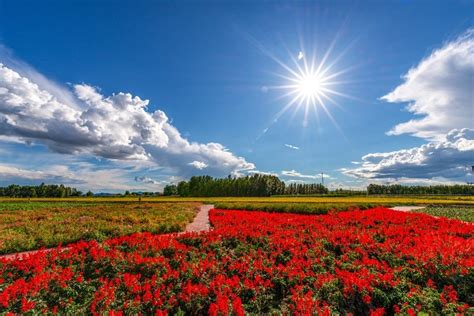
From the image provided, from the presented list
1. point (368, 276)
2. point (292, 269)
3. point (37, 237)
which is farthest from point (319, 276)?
point (37, 237)

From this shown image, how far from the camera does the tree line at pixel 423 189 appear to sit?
12446 cm

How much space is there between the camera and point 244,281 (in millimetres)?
6266

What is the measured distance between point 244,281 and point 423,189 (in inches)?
6719

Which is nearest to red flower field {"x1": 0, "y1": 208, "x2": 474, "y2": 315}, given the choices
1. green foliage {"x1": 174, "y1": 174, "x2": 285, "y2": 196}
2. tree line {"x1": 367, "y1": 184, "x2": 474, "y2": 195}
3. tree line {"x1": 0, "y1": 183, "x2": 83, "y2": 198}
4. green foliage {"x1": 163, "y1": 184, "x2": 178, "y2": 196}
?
green foliage {"x1": 174, "y1": 174, "x2": 285, "y2": 196}

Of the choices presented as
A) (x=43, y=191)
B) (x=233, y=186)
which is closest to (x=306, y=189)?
(x=233, y=186)

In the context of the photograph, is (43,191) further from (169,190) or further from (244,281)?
(244,281)

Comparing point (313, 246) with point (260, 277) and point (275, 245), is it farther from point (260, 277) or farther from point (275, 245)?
point (260, 277)

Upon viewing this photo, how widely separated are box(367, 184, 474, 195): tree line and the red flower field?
505ft

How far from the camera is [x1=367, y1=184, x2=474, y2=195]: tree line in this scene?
124m

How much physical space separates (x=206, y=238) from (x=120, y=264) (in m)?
3.86

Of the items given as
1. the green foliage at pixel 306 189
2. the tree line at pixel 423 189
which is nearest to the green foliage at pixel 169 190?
the green foliage at pixel 306 189

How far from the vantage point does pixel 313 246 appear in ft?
31.4

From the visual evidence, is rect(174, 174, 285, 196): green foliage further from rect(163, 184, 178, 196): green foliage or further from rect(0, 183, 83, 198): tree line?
rect(0, 183, 83, 198): tree line

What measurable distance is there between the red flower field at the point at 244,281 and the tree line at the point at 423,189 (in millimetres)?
154066
